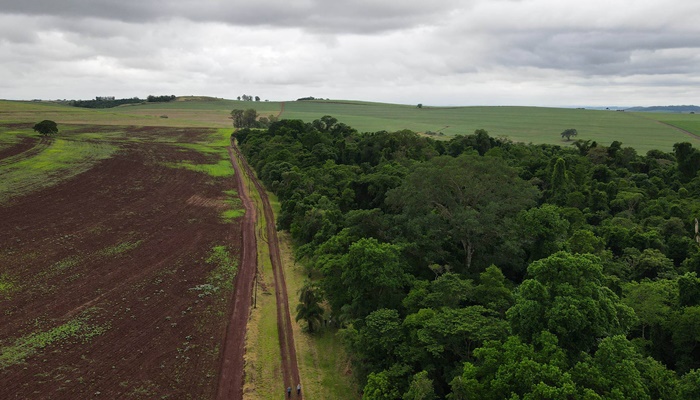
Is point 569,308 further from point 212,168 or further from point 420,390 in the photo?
point 212,168

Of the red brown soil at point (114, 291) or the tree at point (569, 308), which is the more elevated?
the tree at point (569, 308)

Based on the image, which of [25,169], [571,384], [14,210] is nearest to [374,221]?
[571,384]

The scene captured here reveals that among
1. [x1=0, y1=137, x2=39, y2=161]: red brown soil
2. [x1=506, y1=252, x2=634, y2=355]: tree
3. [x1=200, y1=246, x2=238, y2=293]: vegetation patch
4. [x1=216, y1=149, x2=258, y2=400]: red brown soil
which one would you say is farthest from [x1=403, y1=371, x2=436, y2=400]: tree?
[x1=0, y1=137, x2=39, y2=161]: red brown soil

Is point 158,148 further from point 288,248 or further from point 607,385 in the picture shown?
point 607,385

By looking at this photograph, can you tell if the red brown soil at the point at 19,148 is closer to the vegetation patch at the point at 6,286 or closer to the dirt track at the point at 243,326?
the vegetation patch at the point at 6,286

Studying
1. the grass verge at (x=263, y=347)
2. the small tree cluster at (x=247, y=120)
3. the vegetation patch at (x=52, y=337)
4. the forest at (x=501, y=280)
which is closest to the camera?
the forest at (x=501, y=280)

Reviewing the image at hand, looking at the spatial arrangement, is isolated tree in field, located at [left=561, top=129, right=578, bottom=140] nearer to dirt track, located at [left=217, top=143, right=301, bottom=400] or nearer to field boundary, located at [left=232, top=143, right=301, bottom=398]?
field boundary, located at [left=232, top=143, right=301, bottom=398]

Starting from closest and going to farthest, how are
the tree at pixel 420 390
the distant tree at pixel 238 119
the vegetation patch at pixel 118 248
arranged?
the tree at pixel 420 390 < the vegetation patch at pixel 118 248 < the distant tree at pixel 238 119

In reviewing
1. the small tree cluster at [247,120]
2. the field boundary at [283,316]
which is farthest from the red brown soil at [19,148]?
the small tree cluster at [247,120]
